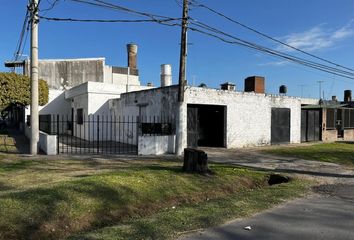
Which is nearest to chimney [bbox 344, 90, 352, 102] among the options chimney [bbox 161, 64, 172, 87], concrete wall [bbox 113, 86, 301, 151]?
concrete wall [bbox 113, 86, 301, 151]

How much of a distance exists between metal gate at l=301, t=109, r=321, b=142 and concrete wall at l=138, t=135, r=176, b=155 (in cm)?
1259

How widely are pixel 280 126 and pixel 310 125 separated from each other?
14.0 feet

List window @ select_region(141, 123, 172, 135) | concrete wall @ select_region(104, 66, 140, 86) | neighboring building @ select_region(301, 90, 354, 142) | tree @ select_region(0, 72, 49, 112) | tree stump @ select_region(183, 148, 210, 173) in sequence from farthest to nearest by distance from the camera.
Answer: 1. concrete wall @ select_region(104, 66, 140, 86)
2. tree @ select_region(0, 72, 49, 112)
3. neighboring building @ select_region(301, 90, 354, 142)
4. window @ select_region(141, 123, 172, 135)
5. tree stump @ select_region(183, 148, 210, 173)

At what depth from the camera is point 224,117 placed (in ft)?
67.0

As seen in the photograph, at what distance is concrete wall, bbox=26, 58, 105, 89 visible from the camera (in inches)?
1620

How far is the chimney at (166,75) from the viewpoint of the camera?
23.8m

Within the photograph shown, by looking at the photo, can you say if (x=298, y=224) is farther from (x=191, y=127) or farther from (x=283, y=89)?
(x=283, y=89)

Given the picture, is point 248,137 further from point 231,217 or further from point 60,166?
point 231,217

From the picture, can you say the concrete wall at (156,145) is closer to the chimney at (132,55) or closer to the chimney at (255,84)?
the chimney at (255,84)

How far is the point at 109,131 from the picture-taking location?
25.1 m

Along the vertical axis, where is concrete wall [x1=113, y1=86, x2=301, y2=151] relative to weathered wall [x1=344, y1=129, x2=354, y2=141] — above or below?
above

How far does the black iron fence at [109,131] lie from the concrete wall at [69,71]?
12681 mm

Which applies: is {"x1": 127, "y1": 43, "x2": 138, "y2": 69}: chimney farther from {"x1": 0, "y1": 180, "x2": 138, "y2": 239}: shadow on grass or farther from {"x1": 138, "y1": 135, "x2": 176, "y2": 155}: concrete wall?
{"x1": 0, "y1": 180, "x2": 138, "y2": 239}: shadow on grass

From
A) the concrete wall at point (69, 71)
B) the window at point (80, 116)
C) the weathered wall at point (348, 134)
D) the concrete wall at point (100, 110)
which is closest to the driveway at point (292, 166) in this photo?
the concrete wall at point (100, 110)
